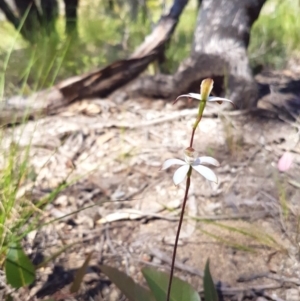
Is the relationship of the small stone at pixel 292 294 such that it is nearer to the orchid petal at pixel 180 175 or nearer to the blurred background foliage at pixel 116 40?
the orchid petal at pixel 180 175

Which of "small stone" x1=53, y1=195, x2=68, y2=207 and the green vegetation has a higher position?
the green vegetation

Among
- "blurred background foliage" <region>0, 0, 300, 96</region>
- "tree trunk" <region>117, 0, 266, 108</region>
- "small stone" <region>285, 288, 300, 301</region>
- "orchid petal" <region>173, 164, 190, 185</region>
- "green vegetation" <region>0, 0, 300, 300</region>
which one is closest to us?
"orchid petal" <region>173, 164, 190, 185</region>

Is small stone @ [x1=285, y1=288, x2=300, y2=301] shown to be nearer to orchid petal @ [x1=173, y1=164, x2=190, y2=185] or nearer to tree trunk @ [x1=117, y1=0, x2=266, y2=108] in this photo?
orchid petal @ [x1=173, y1=164, x2=190, y2=185]

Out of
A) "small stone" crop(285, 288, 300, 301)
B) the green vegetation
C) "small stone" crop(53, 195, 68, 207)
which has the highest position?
the green vegetation

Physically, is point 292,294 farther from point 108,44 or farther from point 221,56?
point 108,44

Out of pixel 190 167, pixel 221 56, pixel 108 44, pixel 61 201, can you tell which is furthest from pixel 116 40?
pixel 190 167

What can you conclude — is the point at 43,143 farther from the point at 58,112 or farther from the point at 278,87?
the point at 278,87

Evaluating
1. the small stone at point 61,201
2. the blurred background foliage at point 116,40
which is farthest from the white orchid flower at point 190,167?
the blurred background foliage at point 116,40

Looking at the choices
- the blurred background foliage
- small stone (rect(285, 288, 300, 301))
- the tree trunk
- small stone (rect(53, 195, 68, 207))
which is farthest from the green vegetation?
small stone (rect(285, 288, 300, 301))

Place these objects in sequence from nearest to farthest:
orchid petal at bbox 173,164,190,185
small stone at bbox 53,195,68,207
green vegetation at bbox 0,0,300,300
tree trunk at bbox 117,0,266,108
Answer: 1. orchid petal at bbox 173,164,190,185
2. small stone at bbox 53,195,68,207
3. tree trunk at bbox 117,0,266,108
4. green vegetation at bbox 0,0,300,300
